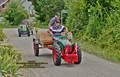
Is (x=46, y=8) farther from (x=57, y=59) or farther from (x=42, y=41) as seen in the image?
(x=57, y=59)

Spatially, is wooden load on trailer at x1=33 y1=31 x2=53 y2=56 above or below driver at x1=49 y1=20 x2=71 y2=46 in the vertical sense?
below

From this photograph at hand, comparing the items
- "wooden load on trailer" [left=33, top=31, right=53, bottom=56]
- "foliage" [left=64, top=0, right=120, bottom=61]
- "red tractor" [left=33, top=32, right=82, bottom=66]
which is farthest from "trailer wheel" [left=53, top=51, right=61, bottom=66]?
"foliage" [left=64, top=0, right=120, bottom=61]

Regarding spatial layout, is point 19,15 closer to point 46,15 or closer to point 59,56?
point 46,15

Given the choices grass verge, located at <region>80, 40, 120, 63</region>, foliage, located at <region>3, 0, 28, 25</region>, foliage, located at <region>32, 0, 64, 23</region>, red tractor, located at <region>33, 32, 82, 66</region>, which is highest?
red tractor, located at <region>33, 32, 82, 66</region>

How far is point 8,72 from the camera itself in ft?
40.2

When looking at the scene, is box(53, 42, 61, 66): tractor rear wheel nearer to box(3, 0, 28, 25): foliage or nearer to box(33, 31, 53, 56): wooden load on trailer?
box(33, 31, 53, 56): wooden load on trailer

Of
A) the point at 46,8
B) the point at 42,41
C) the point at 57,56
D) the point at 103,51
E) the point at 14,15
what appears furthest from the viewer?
the point at 14,15

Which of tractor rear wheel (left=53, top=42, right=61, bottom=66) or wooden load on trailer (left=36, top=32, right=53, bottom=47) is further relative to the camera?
wooden load on trailer (left=36, top=32, right=53, bottom=47)

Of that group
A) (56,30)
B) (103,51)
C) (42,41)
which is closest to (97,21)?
(103,51)

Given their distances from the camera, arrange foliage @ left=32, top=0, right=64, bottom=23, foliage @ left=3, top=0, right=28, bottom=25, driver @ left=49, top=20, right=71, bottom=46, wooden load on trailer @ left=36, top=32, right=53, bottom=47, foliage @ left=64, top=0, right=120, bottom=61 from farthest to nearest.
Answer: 1. foliage @ left=3, top=0, right=28, bottom=25
2. foliage @ left=32, top=0, right=64, bottom=23
3. foliage @ left=64, top=0, right=120, bottom=61
4. wooden load on trailer @ left=36, top=32, right=53, bottom=47
5. driver @ left=49, top=20, right=71, bottom=46

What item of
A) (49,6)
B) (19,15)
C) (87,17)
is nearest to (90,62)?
(87,17)

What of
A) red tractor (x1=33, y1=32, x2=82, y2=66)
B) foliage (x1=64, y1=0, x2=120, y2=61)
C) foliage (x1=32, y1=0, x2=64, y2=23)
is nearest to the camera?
red tractor (x1=33, y1=32, x2=82, y2=66)

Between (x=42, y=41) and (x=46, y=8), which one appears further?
(x=46, y=8)

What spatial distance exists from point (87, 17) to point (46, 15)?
41.4 m
